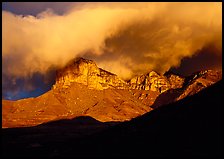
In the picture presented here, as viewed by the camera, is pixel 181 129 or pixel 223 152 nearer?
pixel 223 152

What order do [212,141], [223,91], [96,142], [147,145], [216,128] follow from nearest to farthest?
[212,141], [216,128], [147,145], [223,91], [96,142]

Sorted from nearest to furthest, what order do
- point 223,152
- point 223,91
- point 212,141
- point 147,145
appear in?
point 223,152
point 212,141
point 147,145
point 223,91

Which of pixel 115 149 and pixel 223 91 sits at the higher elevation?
pixel 223 91

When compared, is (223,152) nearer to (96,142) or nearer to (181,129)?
(181,129)

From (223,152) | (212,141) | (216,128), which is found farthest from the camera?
(216,128)

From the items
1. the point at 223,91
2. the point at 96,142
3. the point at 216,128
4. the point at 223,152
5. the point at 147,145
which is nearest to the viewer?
the point at 223,152

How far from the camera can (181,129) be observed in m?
151

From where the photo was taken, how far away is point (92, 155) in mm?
141375

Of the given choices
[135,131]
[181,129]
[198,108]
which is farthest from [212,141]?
[135,131]

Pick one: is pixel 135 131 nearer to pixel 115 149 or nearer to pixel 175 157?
pixel 115 149

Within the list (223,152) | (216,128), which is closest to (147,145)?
(216,128)

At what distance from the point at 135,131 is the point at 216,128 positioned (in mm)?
46133

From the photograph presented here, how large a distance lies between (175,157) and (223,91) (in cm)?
5233

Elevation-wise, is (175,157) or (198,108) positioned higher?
(198,108)
